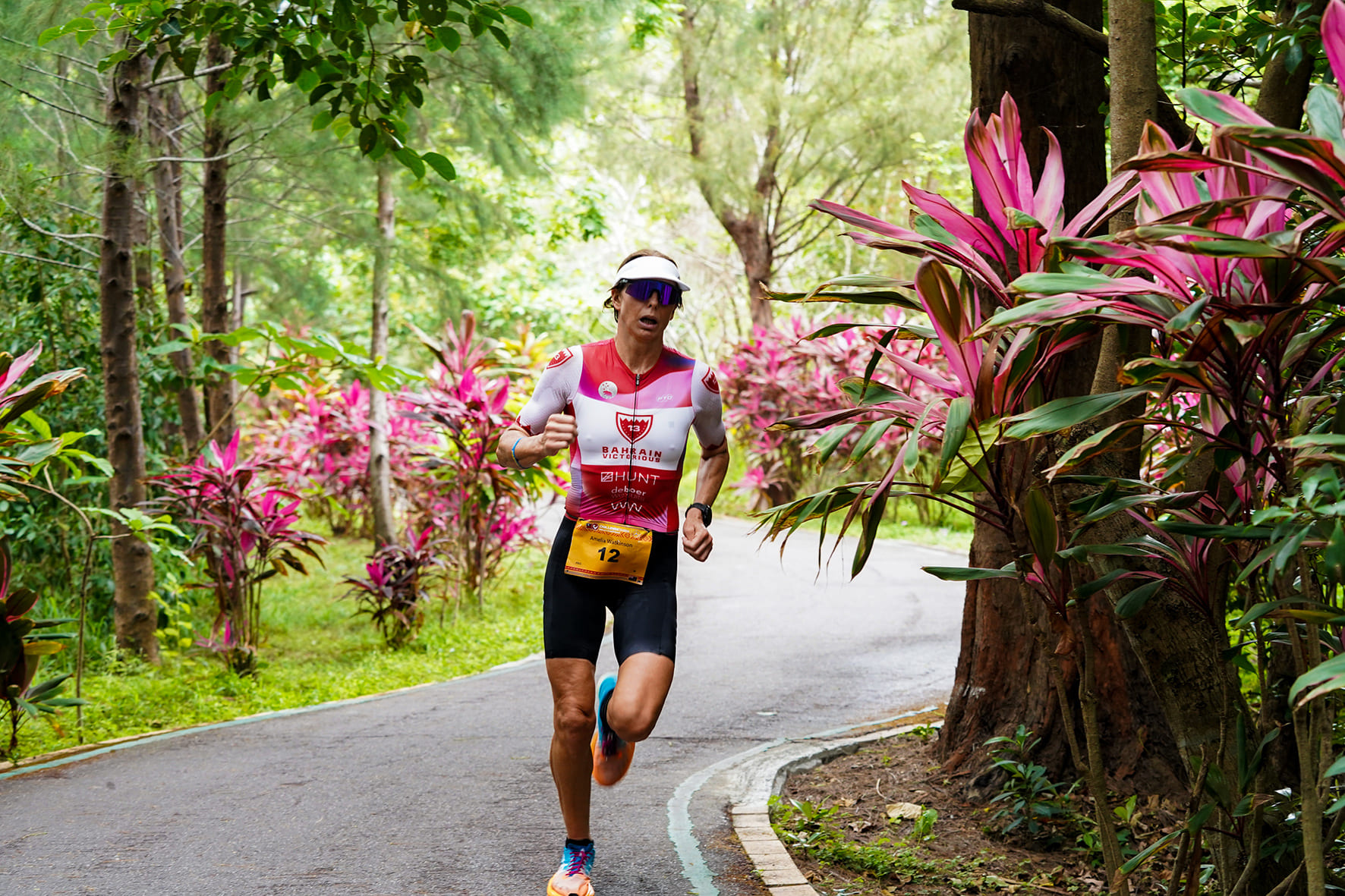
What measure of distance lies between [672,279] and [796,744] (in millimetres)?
2966

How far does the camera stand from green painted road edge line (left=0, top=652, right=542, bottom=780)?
5.57 meters

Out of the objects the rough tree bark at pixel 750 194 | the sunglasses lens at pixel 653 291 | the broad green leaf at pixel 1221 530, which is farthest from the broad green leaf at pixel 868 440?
the rough tree bark at pixel 750 194

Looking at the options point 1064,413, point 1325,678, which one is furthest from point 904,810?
point 1325,678

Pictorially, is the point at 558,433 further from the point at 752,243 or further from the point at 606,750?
the point at 752,243

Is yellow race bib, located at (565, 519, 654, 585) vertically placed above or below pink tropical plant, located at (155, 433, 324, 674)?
above

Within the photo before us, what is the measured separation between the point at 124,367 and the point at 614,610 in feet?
14.9

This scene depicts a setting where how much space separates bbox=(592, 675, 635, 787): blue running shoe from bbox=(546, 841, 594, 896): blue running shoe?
0.26 m

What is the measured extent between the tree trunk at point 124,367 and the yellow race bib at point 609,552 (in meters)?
4.22

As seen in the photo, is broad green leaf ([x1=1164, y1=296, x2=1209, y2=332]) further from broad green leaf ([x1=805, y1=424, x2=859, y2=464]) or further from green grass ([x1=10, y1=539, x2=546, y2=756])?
green grass ([x1=10, y1=539, x2=546, y2=756])

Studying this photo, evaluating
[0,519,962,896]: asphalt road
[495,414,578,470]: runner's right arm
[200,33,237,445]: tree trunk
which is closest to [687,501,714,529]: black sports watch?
[495,414,578,470]: runner's right arm

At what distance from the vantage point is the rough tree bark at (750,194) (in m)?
20.9

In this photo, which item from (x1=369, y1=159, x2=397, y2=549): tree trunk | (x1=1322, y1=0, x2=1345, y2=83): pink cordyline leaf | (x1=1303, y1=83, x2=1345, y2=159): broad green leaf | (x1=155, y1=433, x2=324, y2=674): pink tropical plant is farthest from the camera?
(x1=369, y1=159, x2=397, y2=549): tree trunk

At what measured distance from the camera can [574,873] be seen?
3.78 meters

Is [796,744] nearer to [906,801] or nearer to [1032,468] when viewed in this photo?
[906,801]
